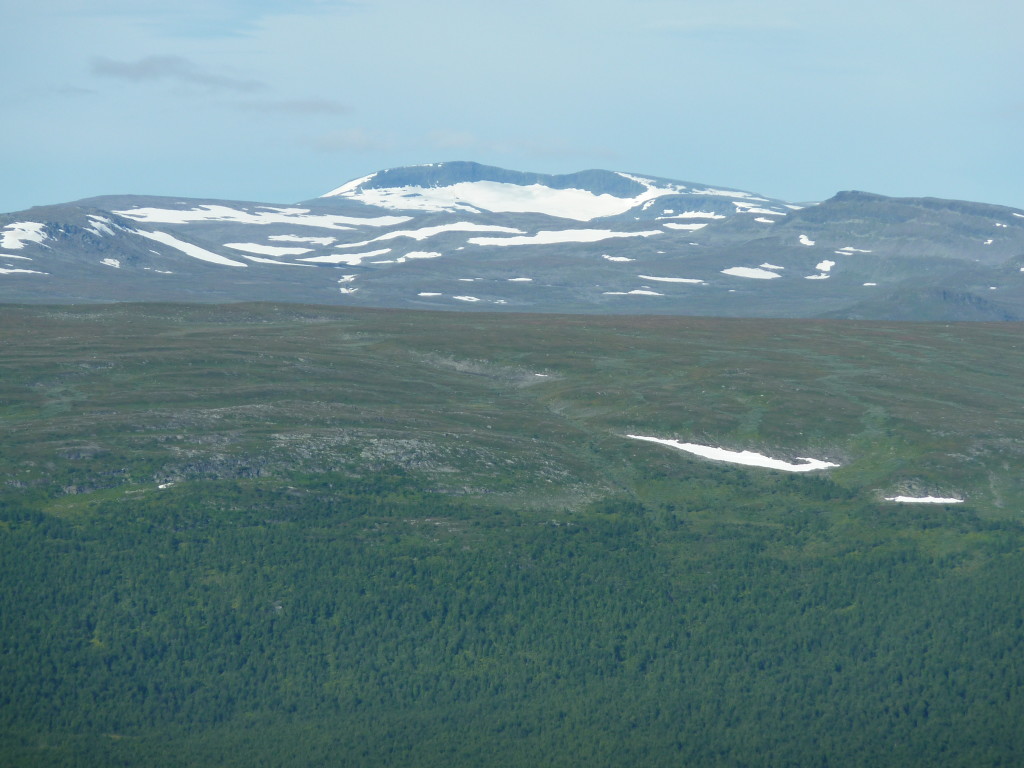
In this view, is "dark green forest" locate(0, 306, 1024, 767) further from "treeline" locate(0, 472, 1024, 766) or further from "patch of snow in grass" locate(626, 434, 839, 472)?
"patch of snow in grass" locate(626, 434, 839, 472)

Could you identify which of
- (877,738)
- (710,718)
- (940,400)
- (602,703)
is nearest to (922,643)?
(877,738)

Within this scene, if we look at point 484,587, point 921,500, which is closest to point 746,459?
point 921,500

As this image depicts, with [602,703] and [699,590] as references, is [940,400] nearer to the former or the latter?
[699,590]

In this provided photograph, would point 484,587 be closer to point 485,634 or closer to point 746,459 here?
point 485,634

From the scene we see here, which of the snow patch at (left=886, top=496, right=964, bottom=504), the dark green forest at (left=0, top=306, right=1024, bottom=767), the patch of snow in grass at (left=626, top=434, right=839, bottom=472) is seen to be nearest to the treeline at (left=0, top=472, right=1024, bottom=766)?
the dark green forest at (left=0, top=306, right=1024, bottom=767)

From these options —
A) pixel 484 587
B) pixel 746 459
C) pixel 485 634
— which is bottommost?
pixel 485 634

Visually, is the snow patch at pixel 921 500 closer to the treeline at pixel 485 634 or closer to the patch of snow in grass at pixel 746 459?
the treeline at pixel 485 634
